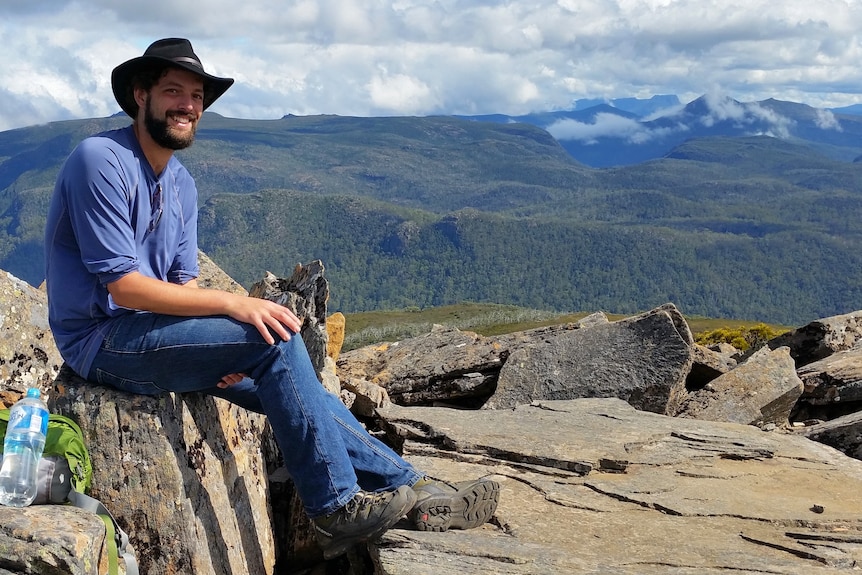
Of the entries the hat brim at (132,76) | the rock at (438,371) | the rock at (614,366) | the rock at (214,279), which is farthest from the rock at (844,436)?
the hat brim at (132,76)

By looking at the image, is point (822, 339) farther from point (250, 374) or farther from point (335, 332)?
point (250, 374)

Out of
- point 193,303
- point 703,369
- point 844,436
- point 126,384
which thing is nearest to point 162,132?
point 193,303

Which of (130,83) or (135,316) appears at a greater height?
(130,83)

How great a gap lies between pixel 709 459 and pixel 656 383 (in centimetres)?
351

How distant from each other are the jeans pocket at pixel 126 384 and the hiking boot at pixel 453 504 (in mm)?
2848

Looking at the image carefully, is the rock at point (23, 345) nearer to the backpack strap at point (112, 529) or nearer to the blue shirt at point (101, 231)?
the blue shirt at point (101, 231)

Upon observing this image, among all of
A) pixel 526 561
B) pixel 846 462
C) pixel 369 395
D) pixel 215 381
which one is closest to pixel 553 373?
pixel 369 395

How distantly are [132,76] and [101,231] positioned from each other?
1614 mm

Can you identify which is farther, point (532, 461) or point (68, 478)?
point (532, 461)

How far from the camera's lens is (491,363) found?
677 inches

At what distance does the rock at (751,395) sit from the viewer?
1595 cm

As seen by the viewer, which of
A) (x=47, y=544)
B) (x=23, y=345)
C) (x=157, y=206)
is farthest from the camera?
(x=23, y=345)

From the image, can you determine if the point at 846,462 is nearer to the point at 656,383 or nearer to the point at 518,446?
the point at 656,383

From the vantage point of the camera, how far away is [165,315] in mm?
7449
